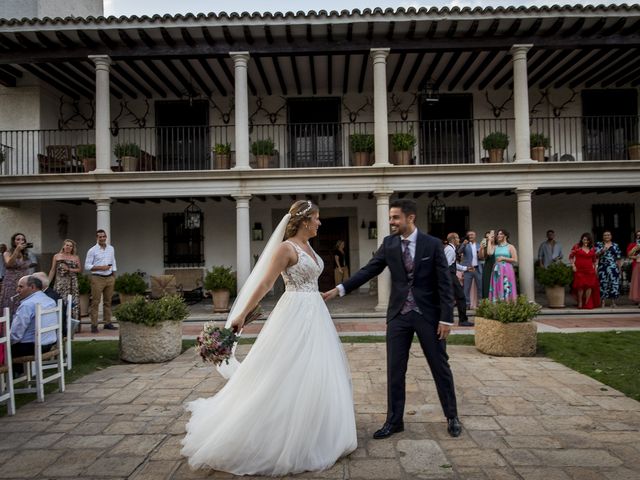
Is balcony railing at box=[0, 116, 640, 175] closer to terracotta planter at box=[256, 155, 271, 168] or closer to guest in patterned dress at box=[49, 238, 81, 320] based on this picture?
terracotta planter at box=[256, 155, 271, 168]

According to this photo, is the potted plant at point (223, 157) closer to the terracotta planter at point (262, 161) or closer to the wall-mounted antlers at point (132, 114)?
the terracotta planter at point (262, 161)

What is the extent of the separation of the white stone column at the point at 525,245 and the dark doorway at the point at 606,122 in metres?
4.76

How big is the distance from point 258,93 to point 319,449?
13.3 m

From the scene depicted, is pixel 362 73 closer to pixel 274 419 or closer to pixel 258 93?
pixel 258 93

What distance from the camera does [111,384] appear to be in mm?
5645

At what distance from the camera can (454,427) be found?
3.84m

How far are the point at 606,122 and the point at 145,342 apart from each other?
14.9 metres

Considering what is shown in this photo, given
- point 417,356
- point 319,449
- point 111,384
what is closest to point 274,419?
point 319,449

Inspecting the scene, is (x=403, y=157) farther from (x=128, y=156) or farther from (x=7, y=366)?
(x=7, y=366)

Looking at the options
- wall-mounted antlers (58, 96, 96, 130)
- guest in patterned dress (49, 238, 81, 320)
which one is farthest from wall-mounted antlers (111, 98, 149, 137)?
guest in patterned dress (49, 238, 81, 320)

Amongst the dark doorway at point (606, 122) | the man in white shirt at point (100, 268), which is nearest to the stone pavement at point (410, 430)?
the man in white shirt at point (100, 268)

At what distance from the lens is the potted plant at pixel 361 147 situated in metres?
12.0

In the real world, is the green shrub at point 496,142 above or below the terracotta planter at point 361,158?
above

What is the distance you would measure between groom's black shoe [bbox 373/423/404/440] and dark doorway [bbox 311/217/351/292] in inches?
458
